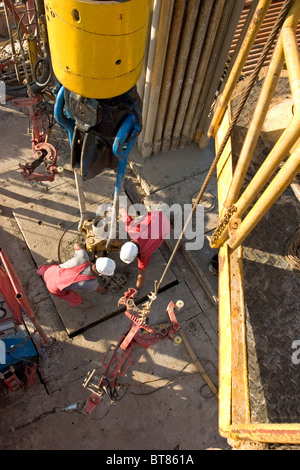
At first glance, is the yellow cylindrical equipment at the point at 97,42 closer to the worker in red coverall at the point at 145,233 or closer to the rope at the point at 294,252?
the worker in red coverall at the point at 145,233

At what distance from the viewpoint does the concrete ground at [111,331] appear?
6.55 m

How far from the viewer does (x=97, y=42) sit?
4074mm

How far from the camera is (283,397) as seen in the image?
15.4 ft

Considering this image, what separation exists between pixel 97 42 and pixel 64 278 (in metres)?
3.84

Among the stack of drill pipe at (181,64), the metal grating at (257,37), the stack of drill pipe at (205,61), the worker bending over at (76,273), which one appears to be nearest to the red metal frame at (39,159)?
the worker bending over at (76,273)

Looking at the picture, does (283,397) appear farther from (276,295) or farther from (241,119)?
(241,119)

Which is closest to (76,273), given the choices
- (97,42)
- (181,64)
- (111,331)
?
(111,331)

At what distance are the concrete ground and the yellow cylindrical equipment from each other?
407cm

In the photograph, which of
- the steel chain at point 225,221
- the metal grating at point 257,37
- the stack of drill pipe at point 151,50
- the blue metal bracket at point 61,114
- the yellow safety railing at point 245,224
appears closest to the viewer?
the yellow safety railing at point 245,224

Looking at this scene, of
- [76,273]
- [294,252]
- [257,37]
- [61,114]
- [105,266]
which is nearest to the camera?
[61,114]

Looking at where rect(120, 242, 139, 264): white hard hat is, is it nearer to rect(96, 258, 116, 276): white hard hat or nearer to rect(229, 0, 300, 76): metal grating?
rect(96, 258, 116, 276): white hard hat

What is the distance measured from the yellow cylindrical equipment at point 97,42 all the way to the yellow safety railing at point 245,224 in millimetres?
1360

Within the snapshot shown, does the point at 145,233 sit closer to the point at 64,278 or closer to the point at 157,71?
the point at 64,278

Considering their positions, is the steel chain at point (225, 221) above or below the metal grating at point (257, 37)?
above
